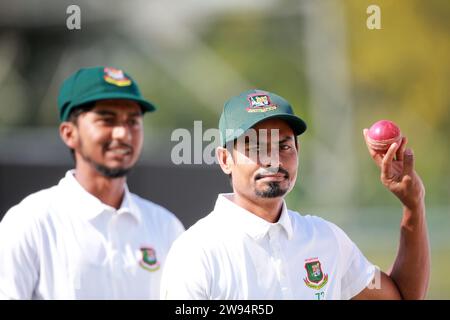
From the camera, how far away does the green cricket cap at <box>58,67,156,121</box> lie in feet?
9.30

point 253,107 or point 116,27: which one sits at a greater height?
point 116,27

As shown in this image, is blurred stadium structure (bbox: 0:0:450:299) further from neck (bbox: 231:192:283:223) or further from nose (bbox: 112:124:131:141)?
neck (bbox: 231:192:283:223)

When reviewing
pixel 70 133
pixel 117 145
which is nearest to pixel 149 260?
pixel 117 145

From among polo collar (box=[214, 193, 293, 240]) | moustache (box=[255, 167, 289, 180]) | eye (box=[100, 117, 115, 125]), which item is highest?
eye (box=[100, 117, 115, 125])

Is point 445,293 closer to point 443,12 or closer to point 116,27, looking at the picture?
point 443,12

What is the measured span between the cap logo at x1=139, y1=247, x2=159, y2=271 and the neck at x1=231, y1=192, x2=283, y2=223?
2.43 feet

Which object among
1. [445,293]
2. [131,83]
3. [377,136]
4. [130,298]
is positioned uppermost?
[131,83]

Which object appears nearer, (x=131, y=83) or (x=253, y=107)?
(x=253, y=107)

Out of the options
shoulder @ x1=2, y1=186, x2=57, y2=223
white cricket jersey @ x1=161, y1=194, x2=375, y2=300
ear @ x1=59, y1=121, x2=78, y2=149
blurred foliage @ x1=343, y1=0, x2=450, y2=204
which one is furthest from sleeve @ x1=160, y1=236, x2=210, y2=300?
blurred foliage @ x1=343, y1=0, x2=450, y2=204

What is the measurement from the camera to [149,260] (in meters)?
2.87

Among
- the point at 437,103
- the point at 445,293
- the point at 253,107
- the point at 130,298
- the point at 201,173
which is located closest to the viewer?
the point at 253,107

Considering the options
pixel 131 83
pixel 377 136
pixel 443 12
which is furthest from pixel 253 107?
pixel 443 12
